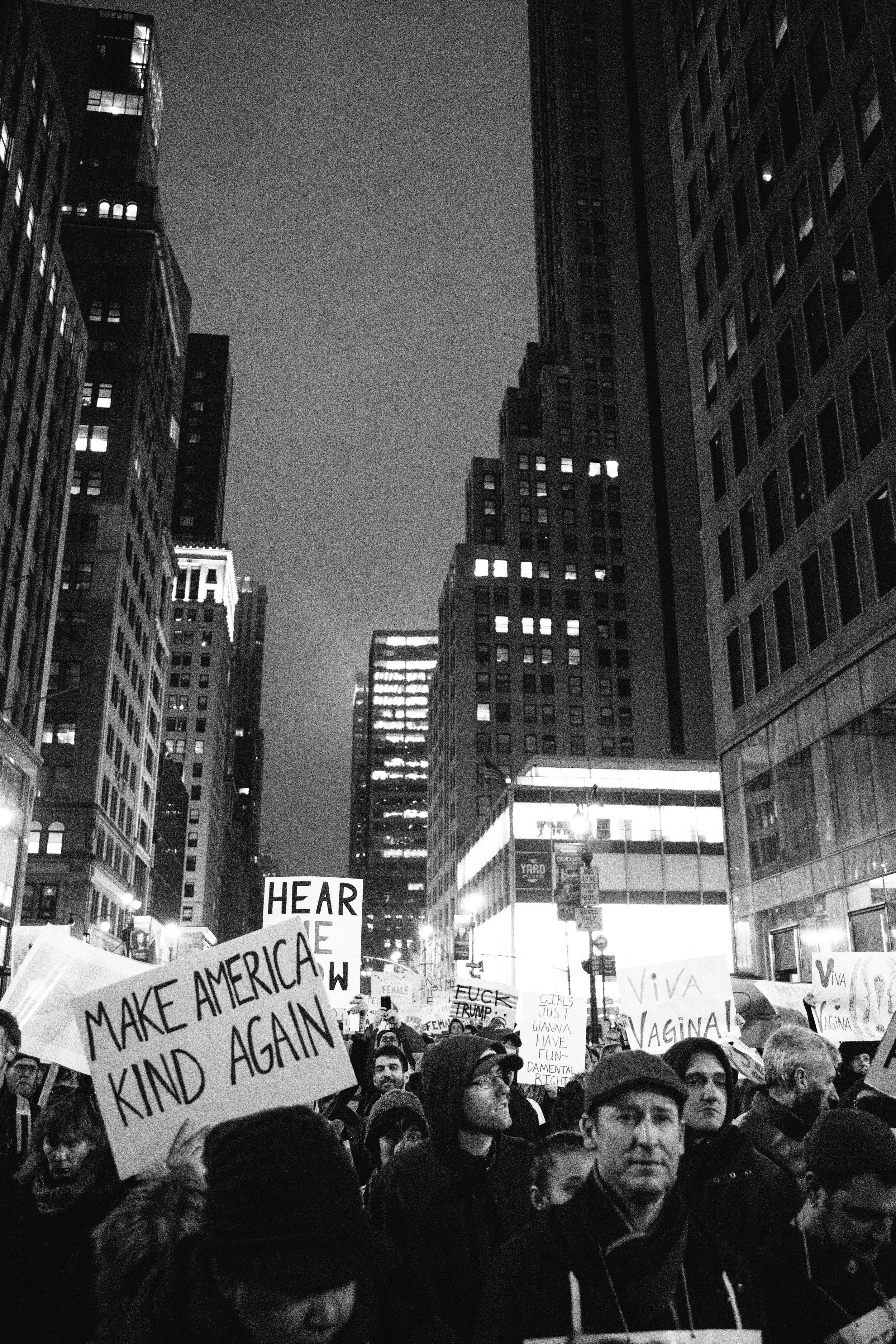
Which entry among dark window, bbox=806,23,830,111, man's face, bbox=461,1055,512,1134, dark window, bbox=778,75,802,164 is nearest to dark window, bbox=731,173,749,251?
dark window, bbox=778,75,802,164

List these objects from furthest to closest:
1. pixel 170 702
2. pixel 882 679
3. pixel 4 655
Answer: pixel 170 702, pixel 4 655, pixel 882 679

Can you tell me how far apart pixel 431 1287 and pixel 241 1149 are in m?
2.19

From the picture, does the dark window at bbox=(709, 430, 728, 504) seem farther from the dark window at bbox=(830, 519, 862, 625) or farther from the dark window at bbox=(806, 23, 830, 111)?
the dark window at bbox=(806, 23, 830, 111)

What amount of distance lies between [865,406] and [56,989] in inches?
1146

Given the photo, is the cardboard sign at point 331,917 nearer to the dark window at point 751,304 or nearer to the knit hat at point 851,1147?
the knit hat at point 851,1147

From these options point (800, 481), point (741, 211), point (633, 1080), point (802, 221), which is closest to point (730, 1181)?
point (633, 1080)

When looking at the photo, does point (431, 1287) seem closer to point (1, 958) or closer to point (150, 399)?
point (1, 958)

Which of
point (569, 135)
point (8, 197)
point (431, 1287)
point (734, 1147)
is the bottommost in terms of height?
point (431, 1287)

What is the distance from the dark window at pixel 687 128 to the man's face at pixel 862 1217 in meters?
50.4

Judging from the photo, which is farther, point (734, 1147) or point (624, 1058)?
point (734, 1147)

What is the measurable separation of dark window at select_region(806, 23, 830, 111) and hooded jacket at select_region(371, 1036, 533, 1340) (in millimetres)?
36791

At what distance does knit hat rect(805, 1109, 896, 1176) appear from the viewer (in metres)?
3.75

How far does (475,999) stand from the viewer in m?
15.0

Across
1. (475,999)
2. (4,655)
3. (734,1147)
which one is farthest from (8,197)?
(734,1147)
